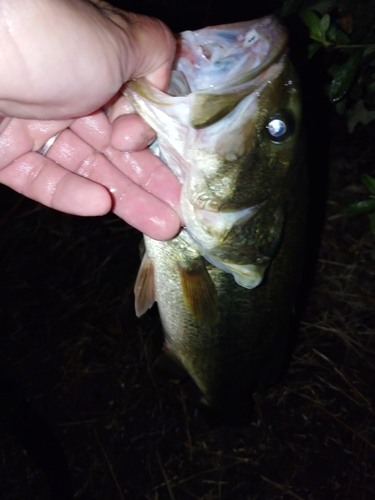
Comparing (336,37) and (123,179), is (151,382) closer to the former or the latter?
(123,179)

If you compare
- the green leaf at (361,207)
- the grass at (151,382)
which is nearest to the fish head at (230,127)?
the green leaf at (361,207)

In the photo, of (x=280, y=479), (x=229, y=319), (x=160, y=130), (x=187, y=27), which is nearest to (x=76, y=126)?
(x=160, y=130)

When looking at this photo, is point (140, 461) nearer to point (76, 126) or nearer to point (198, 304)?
point (198, 304)

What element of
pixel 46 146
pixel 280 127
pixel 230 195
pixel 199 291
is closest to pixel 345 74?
pixel 280 127

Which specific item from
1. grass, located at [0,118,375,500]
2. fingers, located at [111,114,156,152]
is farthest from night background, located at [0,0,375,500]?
fingers, located at [111,114,156,152]

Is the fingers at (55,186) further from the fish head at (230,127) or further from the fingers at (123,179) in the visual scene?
the fish head at (230,127)

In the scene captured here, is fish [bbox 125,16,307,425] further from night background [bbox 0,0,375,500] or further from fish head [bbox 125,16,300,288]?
night background [bbox 0,0,375,500]
